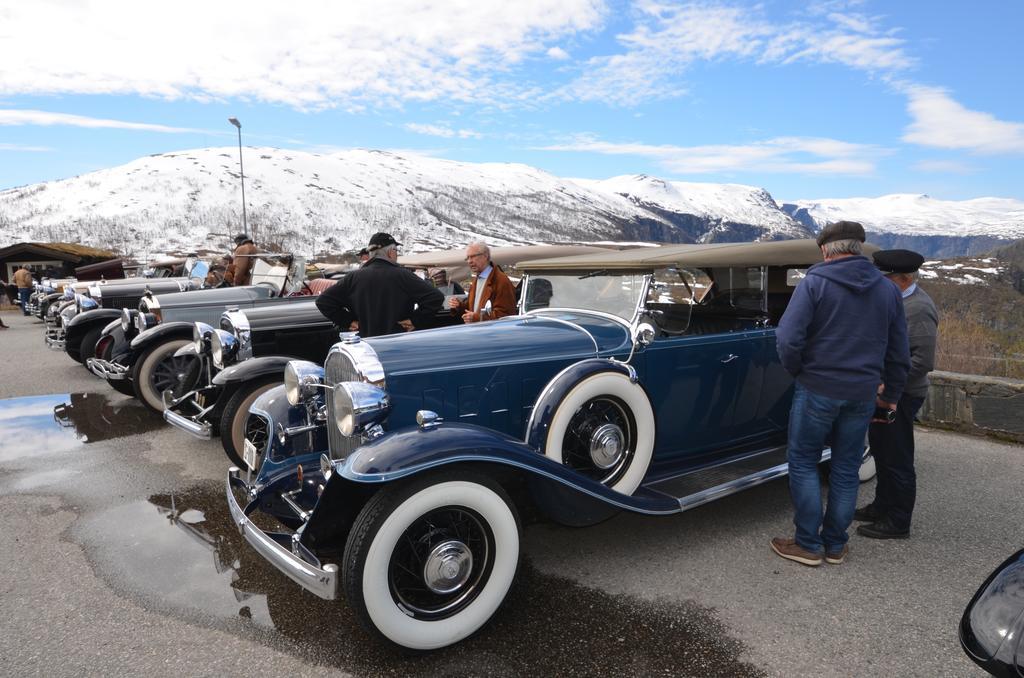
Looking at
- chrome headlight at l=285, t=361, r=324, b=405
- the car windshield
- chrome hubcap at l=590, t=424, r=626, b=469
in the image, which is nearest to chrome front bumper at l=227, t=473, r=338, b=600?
chrome headlight at l=285, t=361, r=324, b=405

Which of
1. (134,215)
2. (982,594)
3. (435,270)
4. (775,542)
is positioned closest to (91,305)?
(435,270)

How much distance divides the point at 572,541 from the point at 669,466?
0.81 meters

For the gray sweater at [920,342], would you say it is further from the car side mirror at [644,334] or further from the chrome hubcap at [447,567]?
the chrome hubcap at [447,567]

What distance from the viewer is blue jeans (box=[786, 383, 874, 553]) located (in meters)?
3.28

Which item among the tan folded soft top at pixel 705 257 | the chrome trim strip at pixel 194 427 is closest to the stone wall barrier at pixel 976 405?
the tan folded soft top at pixel 705 257

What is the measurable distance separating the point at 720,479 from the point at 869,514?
1.04 m

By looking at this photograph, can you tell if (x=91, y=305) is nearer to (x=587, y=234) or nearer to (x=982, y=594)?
(x=982, y=594)

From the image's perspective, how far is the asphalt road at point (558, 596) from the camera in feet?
8.66

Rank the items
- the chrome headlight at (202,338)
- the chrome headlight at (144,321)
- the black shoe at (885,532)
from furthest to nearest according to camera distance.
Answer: the chrome headlight at (144,321) → the chrome headlight at (202,338) → the black shoe at (885,532)

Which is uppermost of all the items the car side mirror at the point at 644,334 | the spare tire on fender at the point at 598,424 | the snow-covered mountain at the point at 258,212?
the snow-covered mountain at the point at 258,212

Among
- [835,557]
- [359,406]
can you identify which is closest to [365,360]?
[359,406]

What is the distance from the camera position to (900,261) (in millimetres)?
3656

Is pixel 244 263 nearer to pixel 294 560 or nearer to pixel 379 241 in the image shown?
pixel 379 241

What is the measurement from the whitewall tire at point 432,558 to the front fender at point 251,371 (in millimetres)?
2494
